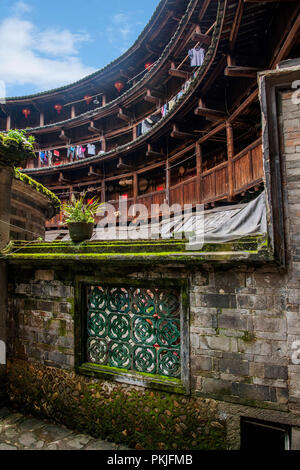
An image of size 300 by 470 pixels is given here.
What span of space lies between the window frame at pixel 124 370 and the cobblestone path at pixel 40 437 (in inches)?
35.9

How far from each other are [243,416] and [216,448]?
2.00 ft

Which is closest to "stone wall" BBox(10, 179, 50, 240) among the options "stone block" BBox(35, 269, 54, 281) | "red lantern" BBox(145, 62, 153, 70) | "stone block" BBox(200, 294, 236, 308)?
"stone block" BBox(35, 269, 54, 281)

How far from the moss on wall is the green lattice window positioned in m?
0.36

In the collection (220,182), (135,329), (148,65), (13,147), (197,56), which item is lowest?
(135,329)

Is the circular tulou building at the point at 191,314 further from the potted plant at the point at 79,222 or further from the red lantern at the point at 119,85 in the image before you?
the red lantern at the point at 119,85

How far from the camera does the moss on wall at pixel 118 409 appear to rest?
338 centimetres

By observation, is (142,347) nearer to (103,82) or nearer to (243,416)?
(243,416)

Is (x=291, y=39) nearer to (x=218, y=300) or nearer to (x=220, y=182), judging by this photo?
(x=220, y=182)

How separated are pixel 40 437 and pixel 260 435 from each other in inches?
127

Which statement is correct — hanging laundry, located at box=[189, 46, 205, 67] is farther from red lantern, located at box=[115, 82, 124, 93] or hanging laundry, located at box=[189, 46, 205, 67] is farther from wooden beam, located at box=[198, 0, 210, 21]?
red lantern, located at box=[115, 82, 124, 93]

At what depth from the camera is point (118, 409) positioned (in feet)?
12.5

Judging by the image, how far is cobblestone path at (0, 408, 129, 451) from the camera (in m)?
3.73

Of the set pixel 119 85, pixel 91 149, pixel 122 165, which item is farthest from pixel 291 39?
pixel 119 85

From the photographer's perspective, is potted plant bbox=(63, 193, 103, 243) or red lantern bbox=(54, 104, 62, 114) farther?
red lantern bbox=(54, 104, 62, 114)
